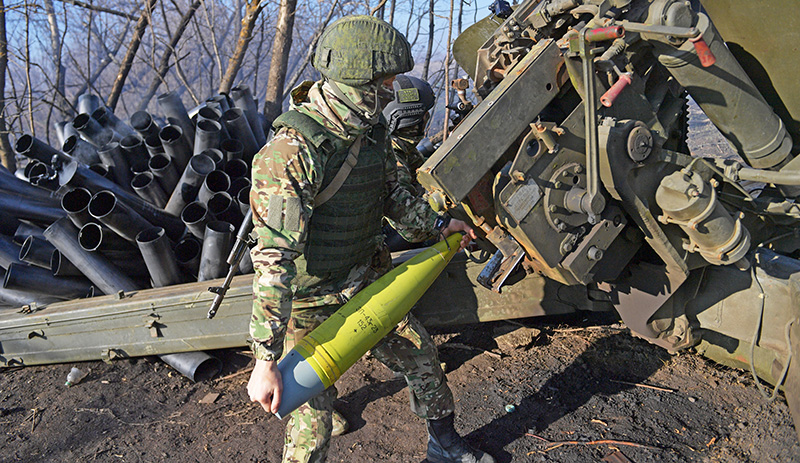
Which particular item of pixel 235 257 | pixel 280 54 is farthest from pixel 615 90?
pixel 280 54

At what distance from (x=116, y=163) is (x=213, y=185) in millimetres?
1257

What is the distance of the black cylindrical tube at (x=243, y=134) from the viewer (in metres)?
5.41

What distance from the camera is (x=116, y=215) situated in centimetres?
446

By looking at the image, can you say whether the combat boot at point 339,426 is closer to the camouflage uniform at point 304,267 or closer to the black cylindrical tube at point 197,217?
the camouflage uniform at point 304,267

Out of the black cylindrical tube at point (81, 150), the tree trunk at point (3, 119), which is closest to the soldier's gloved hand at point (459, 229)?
the black cylindrical tube at point (81, 150)

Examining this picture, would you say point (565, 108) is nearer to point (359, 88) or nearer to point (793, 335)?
point (359, 88)

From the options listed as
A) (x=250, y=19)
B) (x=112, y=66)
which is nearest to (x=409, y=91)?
(x=250, y=19)

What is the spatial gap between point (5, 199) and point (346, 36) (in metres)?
4.20

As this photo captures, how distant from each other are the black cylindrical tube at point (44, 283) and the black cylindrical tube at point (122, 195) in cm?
74

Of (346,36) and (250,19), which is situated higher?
(346,36)

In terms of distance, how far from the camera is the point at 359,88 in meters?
2.49

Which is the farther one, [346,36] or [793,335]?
[793,335]

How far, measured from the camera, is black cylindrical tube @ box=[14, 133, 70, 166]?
17.6 feet

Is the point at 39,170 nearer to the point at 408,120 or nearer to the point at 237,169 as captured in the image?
the point at 237,169
